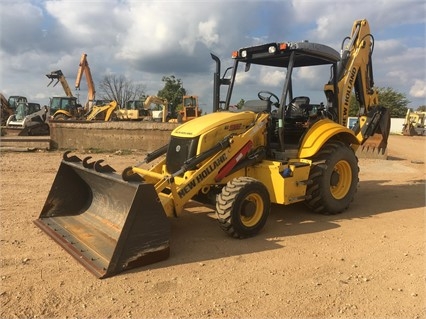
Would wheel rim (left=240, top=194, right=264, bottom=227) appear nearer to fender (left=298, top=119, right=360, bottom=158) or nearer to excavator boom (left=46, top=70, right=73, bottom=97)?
fender (left=298, top=119, right=360, bottom=158)

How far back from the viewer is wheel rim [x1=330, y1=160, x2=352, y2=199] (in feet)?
21.3

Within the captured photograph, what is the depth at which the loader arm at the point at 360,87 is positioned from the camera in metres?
7.01

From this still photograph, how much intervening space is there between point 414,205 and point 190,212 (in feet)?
13.3

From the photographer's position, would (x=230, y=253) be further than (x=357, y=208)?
No

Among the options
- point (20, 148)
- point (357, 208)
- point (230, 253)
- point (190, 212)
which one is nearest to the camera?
point (230, 253)

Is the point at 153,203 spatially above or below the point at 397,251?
above

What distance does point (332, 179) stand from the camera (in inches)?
251

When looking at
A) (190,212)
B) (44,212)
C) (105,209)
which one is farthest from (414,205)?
(44,212)

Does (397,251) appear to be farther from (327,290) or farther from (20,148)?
(20,148)

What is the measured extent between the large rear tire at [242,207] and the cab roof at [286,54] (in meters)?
2.14

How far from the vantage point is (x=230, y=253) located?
457 cm

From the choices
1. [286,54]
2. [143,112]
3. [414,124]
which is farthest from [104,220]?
[414,124]

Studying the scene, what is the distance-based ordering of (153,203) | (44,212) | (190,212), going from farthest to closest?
(190,212) → (44,212) → (153,203)

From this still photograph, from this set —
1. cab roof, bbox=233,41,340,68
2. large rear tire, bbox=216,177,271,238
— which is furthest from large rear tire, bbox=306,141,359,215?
cab roof, bbox=233,41,340,68
